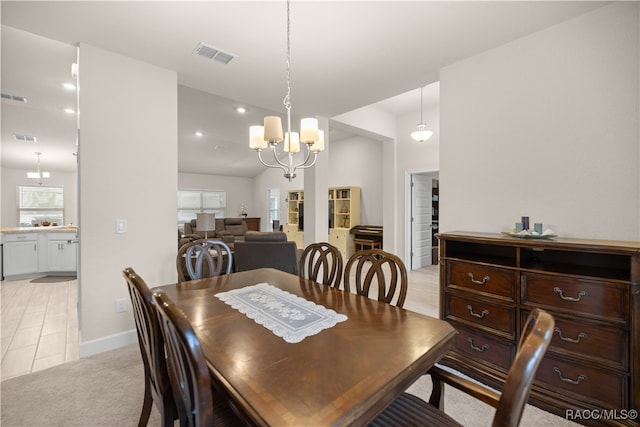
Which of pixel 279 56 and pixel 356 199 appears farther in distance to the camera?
pixel 356 199

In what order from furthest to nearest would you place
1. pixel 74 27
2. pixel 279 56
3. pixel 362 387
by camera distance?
pixel 279 56, pixel 74 27, pixel 362 387

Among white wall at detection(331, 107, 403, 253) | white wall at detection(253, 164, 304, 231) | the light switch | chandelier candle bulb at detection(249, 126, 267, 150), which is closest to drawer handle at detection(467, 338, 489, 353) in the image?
chandelier candle bulb at detection(249, 126, 267, 150)

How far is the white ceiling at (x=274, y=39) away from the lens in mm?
2008

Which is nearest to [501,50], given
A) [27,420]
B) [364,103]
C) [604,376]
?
[364,103]

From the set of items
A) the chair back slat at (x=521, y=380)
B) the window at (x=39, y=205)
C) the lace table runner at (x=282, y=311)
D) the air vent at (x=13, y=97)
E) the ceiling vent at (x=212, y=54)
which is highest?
the air vent at (x=13, y=97)

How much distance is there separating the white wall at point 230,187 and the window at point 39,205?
10.9ft

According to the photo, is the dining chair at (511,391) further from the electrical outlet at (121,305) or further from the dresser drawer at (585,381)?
the electrical outlet at (121,305)

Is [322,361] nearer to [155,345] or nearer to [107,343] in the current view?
[155,345]

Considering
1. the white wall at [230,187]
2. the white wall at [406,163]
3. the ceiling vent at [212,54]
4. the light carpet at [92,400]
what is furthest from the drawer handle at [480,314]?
the white wall at [230,187]

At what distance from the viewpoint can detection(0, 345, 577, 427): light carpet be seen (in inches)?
66.3

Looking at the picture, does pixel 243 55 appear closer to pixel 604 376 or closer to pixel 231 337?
pixel 231 337

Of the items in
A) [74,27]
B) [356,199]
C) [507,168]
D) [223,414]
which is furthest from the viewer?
[356,199]

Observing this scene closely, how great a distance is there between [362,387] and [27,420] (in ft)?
7.17

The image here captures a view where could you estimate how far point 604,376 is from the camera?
5.36 ft
